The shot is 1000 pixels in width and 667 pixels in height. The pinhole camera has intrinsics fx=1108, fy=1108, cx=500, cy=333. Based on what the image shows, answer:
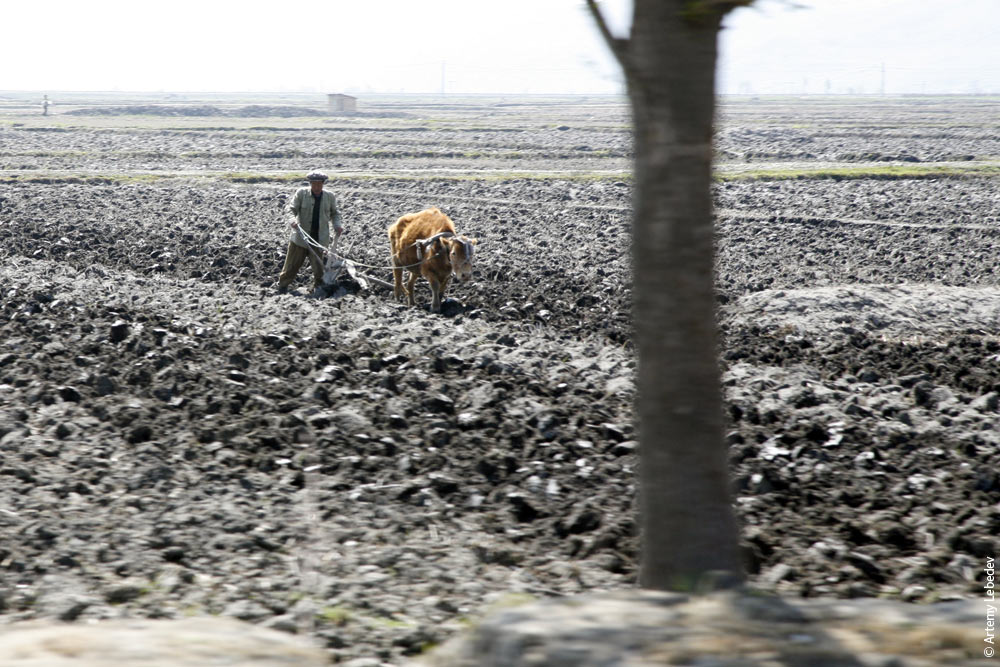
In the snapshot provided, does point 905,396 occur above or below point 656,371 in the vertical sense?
below

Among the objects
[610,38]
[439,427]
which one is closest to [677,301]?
[610,38]

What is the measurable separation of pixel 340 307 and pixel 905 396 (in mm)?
7026

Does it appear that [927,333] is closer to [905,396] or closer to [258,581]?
[905,396]

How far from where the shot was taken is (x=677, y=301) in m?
4.20

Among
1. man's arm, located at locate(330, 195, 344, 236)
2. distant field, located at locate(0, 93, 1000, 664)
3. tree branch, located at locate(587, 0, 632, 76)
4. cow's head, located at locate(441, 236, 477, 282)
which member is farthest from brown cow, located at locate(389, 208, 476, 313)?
tree branch, located at locate(587, 0, 632, 76)

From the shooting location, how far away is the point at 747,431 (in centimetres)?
807

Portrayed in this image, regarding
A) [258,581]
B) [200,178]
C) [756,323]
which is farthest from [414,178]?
[258,581]

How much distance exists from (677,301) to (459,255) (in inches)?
372

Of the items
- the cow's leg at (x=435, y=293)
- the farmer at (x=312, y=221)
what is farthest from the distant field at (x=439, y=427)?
the farmer at (x=312, y=221)

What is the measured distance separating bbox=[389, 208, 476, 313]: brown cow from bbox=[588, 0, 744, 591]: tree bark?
30.3ft

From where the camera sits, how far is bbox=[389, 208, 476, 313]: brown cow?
44.4ft

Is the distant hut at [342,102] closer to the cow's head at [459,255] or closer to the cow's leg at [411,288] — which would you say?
the cow's leg at [411,288]

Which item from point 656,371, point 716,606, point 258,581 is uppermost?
point 656,371

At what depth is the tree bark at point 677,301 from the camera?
161 inches
